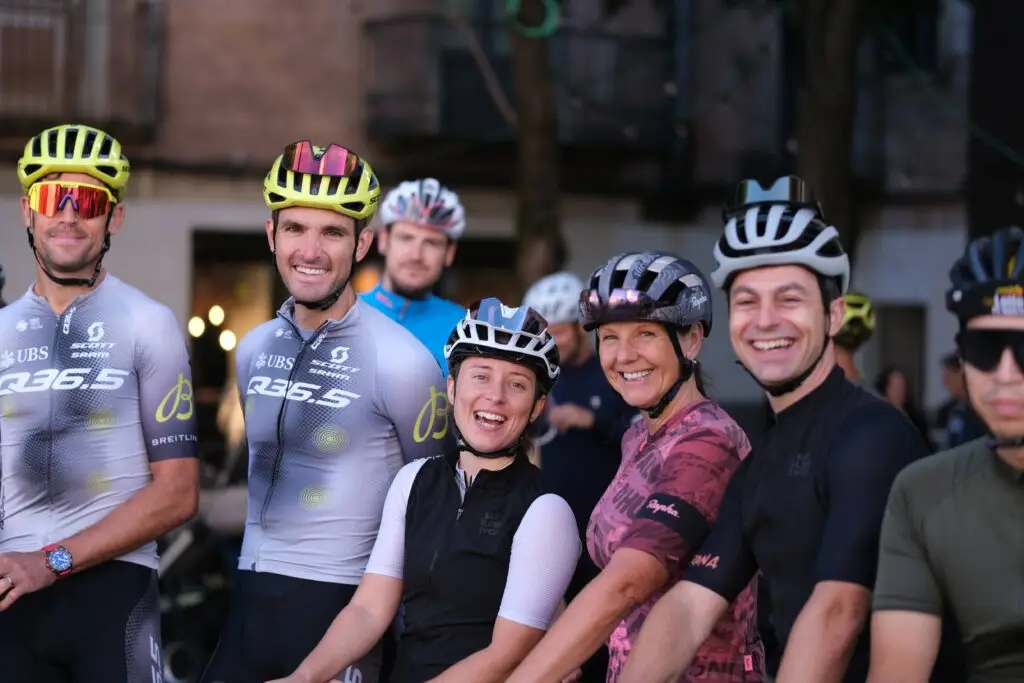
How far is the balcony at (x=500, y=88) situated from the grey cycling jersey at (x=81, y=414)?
40.7 ft

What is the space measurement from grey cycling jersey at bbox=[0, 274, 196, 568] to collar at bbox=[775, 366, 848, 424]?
7.08 ft

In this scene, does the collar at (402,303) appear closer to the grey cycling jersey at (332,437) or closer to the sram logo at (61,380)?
the grey cycling jersey at (332,437)

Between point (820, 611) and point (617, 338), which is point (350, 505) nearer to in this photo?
point (617, 338)

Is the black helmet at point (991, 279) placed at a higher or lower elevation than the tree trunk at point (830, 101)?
lower

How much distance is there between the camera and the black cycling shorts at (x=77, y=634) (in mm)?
4445

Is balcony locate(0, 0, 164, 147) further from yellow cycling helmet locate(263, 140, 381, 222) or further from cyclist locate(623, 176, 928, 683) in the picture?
cyclist locate(623, 176, 928, 683)

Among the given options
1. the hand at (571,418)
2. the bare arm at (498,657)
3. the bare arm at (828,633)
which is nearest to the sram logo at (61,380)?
the bare arm at (498,657)

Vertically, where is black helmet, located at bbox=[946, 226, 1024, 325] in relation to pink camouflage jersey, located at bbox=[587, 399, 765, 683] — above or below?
above

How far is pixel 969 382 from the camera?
117 inches

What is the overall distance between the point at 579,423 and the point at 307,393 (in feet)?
6.90

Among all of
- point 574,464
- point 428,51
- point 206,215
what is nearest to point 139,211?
point 206,215

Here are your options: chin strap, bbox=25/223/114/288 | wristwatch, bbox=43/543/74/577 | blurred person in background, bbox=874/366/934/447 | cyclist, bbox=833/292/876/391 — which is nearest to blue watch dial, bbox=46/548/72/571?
wristwatch, bbox=43/543/74/577

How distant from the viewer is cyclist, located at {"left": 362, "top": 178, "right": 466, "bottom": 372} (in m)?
5.91

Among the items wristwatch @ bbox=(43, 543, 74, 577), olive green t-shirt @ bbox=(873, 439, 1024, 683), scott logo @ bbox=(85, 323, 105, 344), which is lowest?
wristwatch @ bbox=(43, 543, 74, 577)
